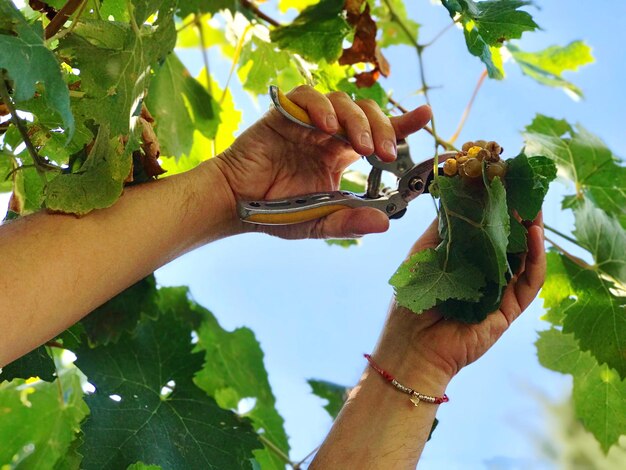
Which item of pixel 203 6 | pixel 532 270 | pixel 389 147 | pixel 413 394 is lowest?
pixel 413 394

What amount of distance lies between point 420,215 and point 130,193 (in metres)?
0.88

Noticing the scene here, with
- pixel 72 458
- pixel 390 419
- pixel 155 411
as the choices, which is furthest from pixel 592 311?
pixel 72 458

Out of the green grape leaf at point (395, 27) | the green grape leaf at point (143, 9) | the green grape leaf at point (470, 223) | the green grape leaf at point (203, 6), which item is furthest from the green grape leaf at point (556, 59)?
the green grape leaf at point (143, 9)

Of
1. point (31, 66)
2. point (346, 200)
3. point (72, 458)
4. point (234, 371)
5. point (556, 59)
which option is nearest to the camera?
point (31, 66)

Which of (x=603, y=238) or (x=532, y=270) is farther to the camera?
(x=603, y=238)

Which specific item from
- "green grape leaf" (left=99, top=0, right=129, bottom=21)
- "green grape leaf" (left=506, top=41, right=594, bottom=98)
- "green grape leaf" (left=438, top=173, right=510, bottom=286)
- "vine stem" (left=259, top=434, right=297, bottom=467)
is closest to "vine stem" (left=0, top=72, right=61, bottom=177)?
"green grape leaf" (left=99, top=0, right=129, bottom=21)

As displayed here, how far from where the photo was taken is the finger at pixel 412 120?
0.77 metres

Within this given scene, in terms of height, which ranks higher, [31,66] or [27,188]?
[31,66]

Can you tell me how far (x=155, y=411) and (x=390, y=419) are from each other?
0.26m

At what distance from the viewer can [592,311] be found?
899mm

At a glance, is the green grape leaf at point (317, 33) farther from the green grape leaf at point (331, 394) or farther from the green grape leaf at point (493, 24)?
the green grape leaf at point (331, 394)

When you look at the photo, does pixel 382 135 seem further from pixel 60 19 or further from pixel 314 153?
pixel 60 19

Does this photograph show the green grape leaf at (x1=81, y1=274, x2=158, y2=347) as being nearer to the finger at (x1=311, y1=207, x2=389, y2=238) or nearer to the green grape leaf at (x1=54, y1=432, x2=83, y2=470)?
the green grape leaf at (x1=54, y1=432, x2=83, y2=470)

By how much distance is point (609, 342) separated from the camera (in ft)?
2.90
